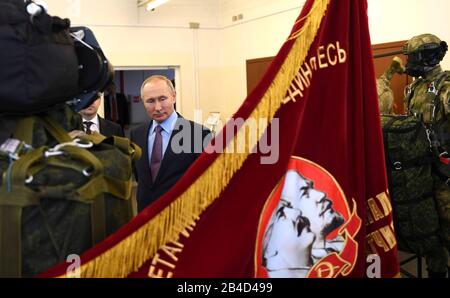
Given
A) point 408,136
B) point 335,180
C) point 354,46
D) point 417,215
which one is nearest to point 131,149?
point 335,180

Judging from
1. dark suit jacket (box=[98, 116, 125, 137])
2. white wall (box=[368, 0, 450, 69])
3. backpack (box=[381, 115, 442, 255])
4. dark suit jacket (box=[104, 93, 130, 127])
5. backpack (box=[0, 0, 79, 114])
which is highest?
white wall (box=[368, 0, 450, 69])

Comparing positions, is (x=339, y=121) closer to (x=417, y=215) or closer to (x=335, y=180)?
(x=335, y=180)

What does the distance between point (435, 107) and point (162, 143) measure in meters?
1.74

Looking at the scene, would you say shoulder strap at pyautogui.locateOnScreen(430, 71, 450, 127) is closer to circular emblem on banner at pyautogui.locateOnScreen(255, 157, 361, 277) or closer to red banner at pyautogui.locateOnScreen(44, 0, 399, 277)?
red banner at pyautogui.locateOnScreen(44, 0, 399, 277)

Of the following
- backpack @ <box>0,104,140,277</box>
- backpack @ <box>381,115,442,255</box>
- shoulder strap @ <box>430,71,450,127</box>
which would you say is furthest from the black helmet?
shoulder strap @ <box>430,71,450,127</box>

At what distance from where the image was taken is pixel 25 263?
940 mm

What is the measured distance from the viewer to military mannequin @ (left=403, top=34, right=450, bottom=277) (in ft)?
8.77

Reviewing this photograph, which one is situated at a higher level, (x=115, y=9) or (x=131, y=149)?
(x=115, y=9)

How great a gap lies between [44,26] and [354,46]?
32.4 inches

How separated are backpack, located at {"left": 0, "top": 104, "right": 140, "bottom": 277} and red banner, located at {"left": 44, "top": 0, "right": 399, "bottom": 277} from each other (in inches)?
3.2

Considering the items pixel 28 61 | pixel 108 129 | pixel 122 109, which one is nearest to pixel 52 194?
pixel 28 61

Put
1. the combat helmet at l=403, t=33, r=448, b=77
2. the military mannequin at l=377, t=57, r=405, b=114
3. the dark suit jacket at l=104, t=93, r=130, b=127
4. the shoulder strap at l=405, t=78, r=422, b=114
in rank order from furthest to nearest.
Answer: the dark suit jacket at l=104, t=93, r=130, b=127 < the military mannequin at l=377, t=57, r=405, b=114 < the shoulder strap at l=405, t=78, r=422, b=114 < the combat helmet at l=403, t=33, r=448, b=77

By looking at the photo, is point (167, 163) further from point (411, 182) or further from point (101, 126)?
point (411, 182)

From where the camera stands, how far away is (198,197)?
106cm
